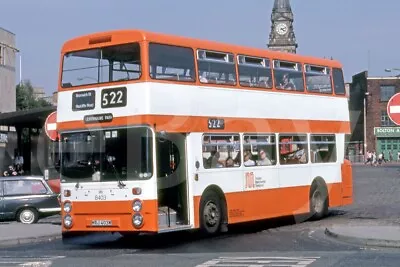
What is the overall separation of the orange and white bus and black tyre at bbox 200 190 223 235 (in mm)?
25

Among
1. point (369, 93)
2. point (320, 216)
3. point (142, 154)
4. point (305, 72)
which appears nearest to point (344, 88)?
point (305, 72)

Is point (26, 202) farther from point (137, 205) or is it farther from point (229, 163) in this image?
point (137, 205)

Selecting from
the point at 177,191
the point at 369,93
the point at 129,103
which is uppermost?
the point at 369,93

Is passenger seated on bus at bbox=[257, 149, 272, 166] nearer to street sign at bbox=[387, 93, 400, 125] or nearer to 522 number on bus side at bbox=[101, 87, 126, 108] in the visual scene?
street sign at bbox=[387, 93, 400, 125]

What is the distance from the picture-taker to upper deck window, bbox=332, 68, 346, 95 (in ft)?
76.3

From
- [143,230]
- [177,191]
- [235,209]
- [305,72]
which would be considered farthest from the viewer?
[305,72]

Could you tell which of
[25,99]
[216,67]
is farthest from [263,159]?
[25,99]

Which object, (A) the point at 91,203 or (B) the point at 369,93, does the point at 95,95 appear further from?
(B) the point at 369,93

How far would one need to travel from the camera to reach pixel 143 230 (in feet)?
52.4

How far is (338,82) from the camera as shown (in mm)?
23391

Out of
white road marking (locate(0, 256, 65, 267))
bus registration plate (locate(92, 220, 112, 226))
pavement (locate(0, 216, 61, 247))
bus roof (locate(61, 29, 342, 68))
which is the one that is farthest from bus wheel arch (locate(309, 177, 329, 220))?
white road marking (locate(0, 256, 65, 267))

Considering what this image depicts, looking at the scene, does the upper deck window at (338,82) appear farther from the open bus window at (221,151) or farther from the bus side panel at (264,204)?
the open bus window at (221,151)

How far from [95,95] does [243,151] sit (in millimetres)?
3981

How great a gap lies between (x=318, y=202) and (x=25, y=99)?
72.9 metres
